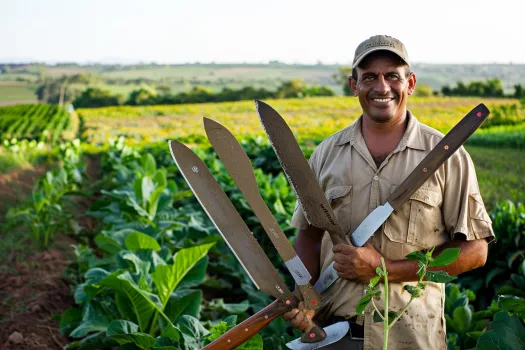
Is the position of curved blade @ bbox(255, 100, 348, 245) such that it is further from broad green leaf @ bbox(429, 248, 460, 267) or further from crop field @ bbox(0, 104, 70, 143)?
crop field @ bbox(0, 104, 70, 143)

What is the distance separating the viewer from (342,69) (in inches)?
1779

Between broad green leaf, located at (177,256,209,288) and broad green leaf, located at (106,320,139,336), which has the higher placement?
broad green leaf, located at (177,256,209,288)

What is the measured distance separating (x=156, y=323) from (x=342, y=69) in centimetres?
4237

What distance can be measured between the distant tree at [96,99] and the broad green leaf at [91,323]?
2102 inches

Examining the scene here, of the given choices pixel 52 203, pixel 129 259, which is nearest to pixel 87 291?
pixel 129 259

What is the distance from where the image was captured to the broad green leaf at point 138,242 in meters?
4.33

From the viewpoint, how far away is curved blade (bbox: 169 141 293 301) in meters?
2.07

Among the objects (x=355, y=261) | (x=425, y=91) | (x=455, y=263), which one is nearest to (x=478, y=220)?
(x=455, y=263)

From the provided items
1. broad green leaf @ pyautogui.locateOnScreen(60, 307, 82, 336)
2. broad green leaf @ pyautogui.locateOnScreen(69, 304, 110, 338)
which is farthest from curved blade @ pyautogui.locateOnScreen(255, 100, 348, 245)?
broad green leaf @ pyautogui.locateOnScreen(60, 307, 82, 336)

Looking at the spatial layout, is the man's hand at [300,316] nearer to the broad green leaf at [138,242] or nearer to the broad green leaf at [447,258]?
the broad green leaf at [447,258]

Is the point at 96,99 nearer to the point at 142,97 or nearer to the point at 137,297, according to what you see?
the point at 142,97

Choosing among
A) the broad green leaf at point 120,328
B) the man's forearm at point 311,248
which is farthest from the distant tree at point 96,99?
the man's forearm at point 311,248

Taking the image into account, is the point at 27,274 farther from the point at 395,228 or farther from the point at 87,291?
the point at 395,228

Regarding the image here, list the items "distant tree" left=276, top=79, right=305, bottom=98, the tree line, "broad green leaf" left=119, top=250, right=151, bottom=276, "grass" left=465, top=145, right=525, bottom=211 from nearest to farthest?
"broad green leaf" left=119, top=250, right=151, bottom=276, "grass" left=465, top=145, right=525, bottom=211, "distant tree" left=276, top=79, right=305, bottom=98, the tree line
